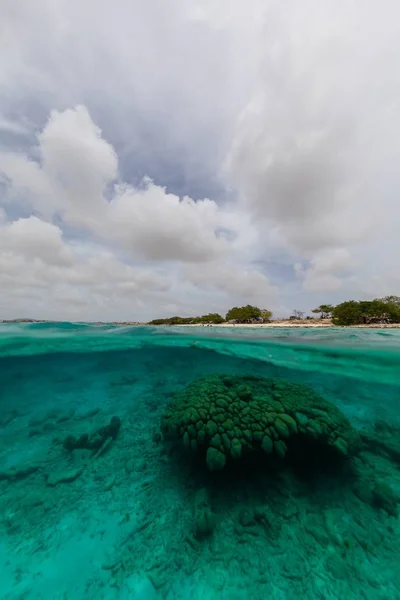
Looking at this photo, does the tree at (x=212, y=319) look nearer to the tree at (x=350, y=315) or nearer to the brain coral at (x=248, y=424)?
the tree at (x=350, y=315)

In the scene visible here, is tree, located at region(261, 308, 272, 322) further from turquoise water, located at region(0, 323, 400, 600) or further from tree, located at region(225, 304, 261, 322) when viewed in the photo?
turquoise water, located at region(0, 323, 400, 600)

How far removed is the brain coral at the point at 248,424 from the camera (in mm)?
4379

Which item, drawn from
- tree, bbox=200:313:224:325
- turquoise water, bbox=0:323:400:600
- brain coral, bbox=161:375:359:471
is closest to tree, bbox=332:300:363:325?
tree, bbox=200:313:224:325

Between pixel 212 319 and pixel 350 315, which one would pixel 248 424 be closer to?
pixel 350 315

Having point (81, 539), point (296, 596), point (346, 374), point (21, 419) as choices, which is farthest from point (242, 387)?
point (346, 374)

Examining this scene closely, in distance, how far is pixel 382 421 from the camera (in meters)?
Answer: 7.42

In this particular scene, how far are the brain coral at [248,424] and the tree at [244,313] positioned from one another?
6852 cm

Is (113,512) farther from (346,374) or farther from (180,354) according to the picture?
(346,374)

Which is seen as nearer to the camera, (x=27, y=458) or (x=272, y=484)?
(x=272, y=484)

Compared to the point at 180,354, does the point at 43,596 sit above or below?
below

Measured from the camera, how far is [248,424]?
4.62 meters

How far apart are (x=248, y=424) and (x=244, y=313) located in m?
70.5

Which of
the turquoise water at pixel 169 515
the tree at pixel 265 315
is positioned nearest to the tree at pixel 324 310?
the tree at pixel 265 315

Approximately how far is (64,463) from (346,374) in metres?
14.2
